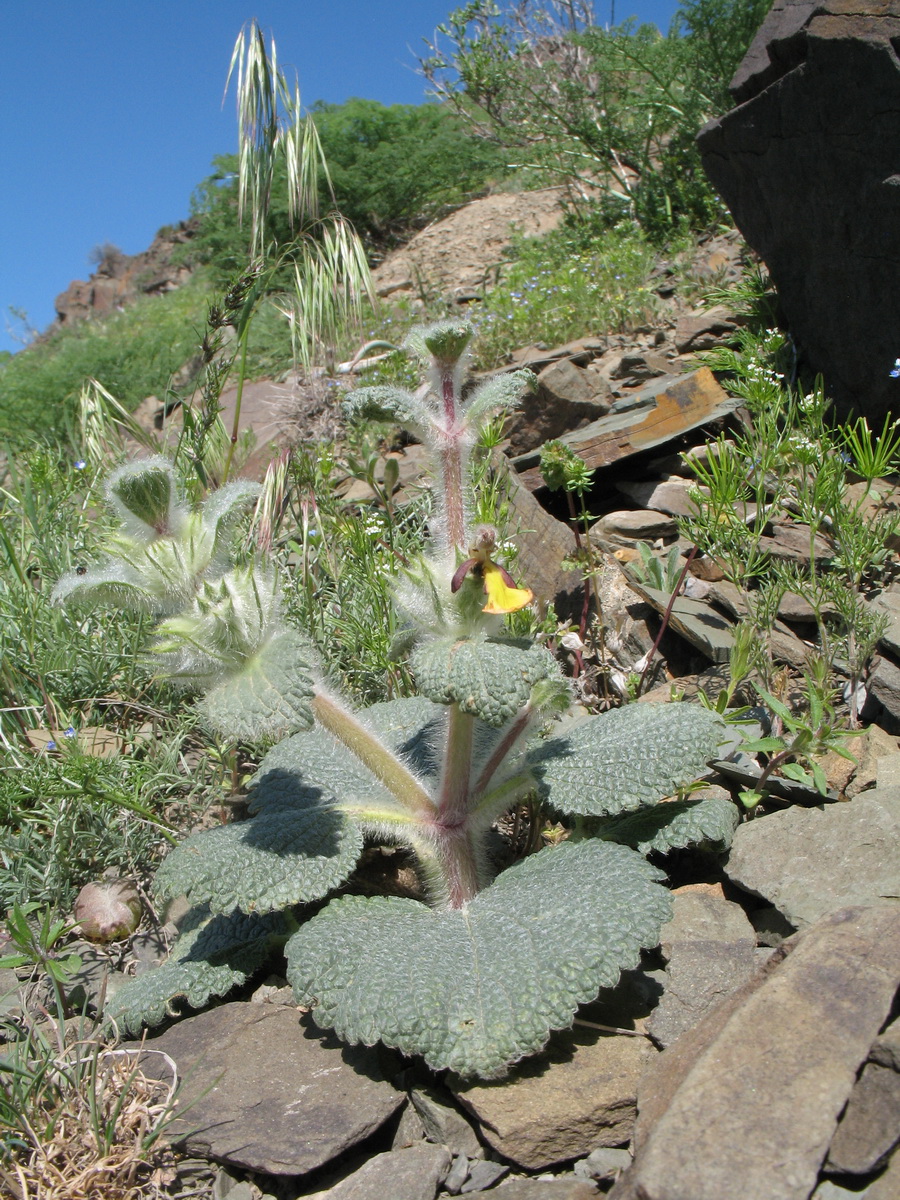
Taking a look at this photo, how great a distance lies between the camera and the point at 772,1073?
145 cm

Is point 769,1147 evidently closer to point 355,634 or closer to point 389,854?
point 389,854

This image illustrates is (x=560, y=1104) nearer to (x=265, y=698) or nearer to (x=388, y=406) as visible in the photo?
(x=265, y=698)

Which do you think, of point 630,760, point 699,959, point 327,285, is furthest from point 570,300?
point 699,959

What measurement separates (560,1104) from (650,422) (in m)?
3.13

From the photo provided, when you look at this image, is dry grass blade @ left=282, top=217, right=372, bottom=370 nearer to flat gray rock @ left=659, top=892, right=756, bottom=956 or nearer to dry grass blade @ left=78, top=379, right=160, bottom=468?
dry grass blade @ left=78, top=379, right=160, bottom=468

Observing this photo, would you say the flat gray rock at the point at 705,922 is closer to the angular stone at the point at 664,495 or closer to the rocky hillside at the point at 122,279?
the angular stone at the point at 664,495

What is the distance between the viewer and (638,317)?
5910 mm

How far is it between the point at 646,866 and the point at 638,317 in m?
4.74

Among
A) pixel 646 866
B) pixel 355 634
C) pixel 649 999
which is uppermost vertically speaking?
pixel 355 634

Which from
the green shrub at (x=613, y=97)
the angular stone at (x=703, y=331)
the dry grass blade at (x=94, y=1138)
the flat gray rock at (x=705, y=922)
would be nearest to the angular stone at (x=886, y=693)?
the flat gray rock at (x=705, y=922)

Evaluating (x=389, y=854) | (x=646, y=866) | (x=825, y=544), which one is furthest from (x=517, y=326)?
(x=646, y=866)

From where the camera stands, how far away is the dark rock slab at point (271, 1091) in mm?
1718

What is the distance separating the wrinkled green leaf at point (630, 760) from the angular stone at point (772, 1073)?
0.46 m

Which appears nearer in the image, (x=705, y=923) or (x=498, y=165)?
(x=705, y=923)
